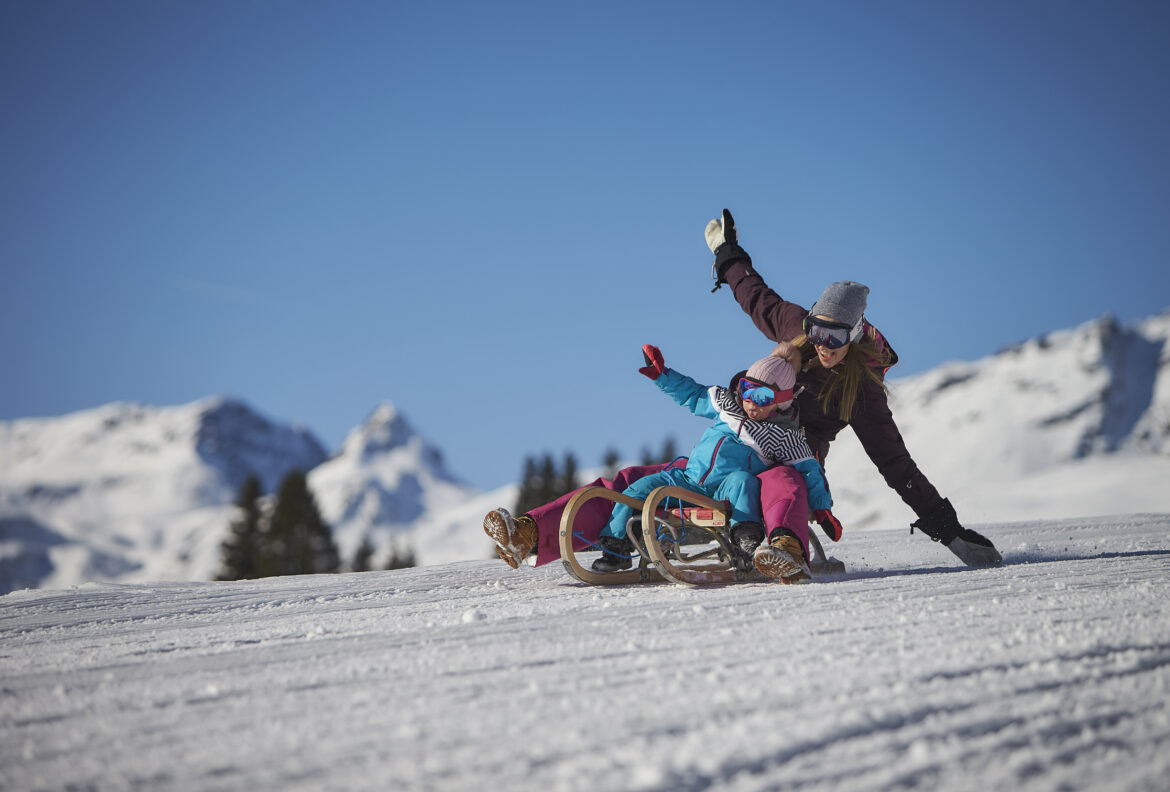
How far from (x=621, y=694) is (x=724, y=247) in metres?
3.46

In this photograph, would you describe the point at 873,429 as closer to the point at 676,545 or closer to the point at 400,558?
the point at 676,545

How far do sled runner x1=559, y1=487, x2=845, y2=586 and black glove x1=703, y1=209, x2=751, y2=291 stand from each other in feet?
5.28

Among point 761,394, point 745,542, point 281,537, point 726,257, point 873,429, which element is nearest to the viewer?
point 745,542

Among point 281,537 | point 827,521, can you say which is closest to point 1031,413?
point 281,537

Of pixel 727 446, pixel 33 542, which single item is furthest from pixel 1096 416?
pixel 33 542

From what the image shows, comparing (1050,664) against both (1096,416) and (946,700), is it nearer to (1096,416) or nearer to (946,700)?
(946,700)

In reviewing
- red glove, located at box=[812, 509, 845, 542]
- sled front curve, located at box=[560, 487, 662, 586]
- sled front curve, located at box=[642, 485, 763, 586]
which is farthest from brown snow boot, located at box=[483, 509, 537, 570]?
red glove, located at box=[812, 509, 845, 542]

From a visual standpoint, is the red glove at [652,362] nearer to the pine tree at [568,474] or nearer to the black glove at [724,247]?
the black glove at [724,247]

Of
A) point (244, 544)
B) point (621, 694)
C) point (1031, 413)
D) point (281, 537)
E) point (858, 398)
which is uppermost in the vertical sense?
point (1031, 413)

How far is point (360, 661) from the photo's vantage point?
2070mm

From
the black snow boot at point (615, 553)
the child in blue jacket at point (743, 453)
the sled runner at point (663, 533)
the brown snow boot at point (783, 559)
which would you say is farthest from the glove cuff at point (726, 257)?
the brown snow boot at point (783, 559)

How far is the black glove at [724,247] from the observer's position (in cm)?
477

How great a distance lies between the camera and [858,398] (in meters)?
4.05

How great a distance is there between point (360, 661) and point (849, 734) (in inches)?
44.8
